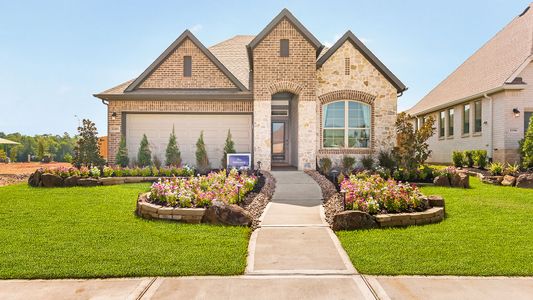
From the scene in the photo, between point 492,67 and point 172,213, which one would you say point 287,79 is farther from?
point 492,67

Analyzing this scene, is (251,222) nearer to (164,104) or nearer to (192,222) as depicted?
(192,222)

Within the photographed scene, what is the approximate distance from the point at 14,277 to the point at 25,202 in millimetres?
5459

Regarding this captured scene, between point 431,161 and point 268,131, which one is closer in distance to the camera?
point 268,131

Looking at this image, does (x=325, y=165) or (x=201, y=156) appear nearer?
(x=325, y=165)

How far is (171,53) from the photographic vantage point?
16969 millimetres

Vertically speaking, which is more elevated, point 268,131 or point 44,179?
point 268,131

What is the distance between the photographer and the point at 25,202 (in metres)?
9.23

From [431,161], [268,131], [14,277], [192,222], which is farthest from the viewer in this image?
[431,161]

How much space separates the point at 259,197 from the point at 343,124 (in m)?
8.19

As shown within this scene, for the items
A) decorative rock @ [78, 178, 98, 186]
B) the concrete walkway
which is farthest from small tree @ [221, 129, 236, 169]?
the concrete walkway

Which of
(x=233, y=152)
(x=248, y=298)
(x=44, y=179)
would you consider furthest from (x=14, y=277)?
(x=233, y=152)

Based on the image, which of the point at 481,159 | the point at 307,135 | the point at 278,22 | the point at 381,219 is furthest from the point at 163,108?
the point at 481,159

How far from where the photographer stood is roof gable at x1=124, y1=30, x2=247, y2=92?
16725 millimetres

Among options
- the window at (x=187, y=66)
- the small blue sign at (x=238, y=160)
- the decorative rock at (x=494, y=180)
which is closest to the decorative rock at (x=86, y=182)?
the small blue sign at (x=238, y=160)
